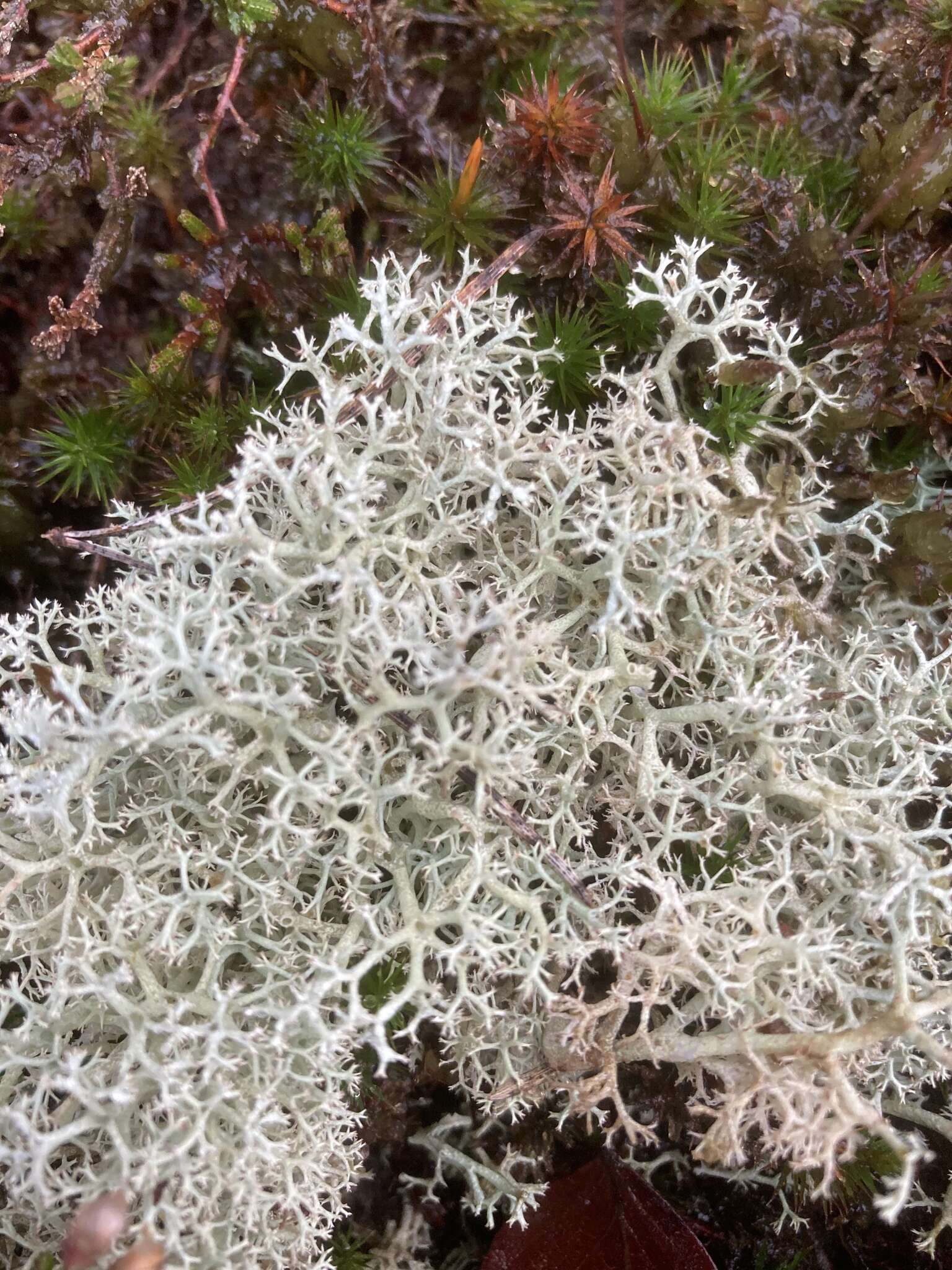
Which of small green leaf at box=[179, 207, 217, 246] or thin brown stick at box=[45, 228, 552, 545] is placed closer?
thin brown stick at box=[45, 228, 552, 545]

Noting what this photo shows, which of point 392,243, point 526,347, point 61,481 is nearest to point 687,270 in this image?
point 526,347

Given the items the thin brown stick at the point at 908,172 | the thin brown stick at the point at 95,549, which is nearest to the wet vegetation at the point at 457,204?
the thin brown stick at the point at 908,172

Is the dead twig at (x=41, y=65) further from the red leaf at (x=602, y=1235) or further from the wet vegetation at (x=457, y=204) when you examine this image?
the red leaf at (x=602, y=1235)

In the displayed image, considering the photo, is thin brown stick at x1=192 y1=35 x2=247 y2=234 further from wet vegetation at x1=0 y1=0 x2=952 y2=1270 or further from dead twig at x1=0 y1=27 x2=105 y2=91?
dead twig at x1=0 y1=27 x2=105 y2=91

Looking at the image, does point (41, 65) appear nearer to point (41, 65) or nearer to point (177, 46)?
point (41, 65)

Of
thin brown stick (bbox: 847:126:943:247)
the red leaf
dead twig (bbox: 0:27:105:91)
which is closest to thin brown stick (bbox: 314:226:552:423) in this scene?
thin brown stick (bbox: 847:126:943:247)
